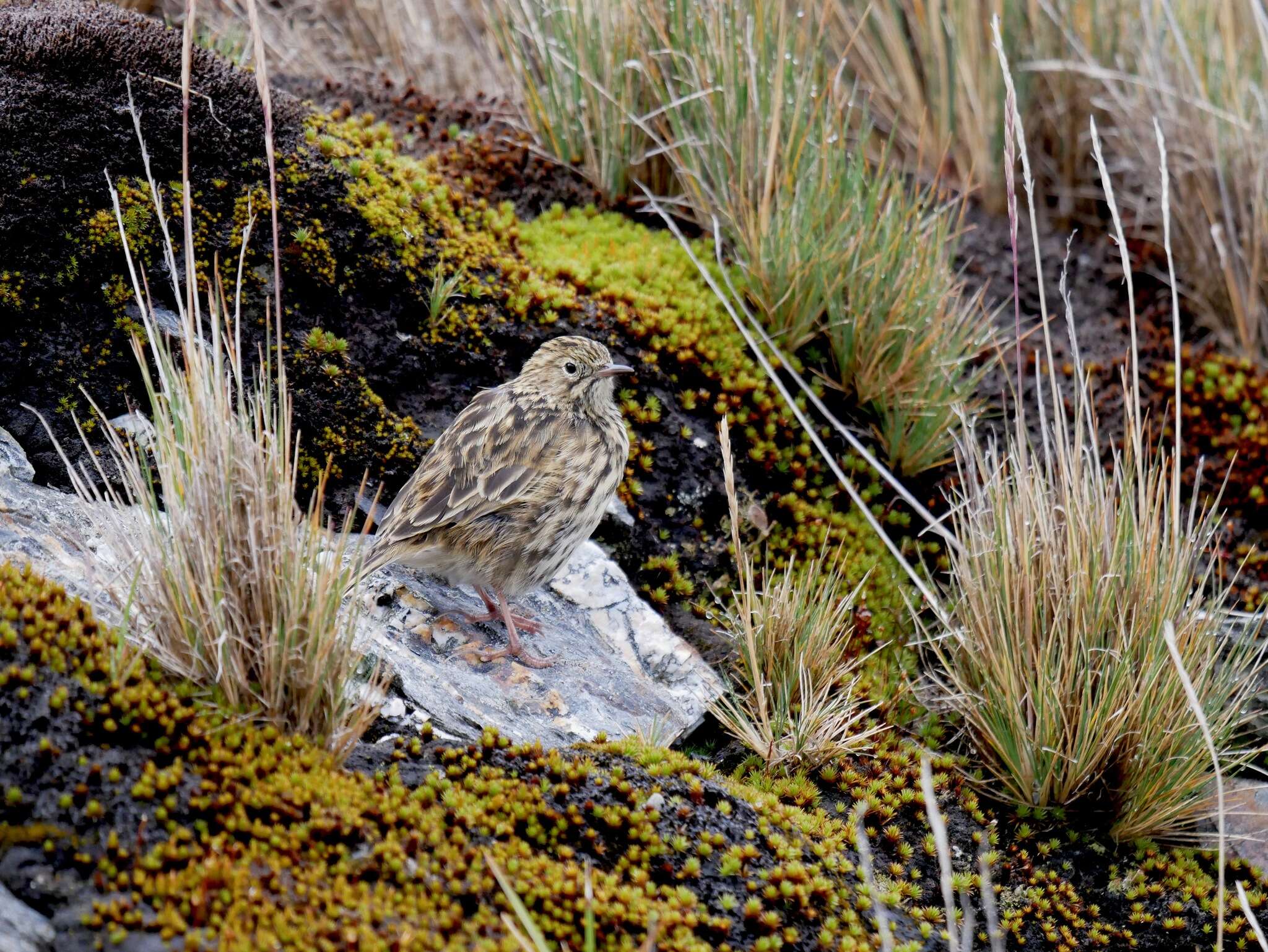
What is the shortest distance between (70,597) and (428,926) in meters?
1.75

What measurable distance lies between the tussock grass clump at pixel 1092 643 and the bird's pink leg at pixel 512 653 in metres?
1.78

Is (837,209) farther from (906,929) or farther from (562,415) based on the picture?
(906,929)

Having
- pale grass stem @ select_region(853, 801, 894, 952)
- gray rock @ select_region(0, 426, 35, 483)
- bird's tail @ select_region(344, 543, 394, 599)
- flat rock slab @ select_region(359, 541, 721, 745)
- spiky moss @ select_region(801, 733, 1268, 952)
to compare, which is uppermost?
gray rock @ select_region(0, 426, 35, 483)

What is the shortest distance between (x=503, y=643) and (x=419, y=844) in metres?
1.57

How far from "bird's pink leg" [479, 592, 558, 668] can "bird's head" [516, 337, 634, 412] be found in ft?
3.35

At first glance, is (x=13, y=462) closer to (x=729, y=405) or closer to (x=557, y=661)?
(x=557, y=661)

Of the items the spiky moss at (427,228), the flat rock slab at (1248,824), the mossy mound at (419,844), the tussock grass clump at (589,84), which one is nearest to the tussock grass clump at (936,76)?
the tussock grass clump at (589,84)

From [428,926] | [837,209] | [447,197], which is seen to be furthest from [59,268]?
[837,209]

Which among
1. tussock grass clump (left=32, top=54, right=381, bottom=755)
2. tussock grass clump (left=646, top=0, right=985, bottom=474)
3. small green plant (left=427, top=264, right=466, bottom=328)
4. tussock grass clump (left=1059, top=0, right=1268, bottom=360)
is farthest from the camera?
tussock grass clump (left=1059, top=0, right=1268, bottom=360)

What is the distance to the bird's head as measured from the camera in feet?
18.4

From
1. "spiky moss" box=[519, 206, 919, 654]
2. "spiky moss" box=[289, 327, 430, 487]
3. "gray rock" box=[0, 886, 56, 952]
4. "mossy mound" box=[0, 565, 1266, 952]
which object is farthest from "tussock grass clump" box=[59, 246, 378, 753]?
"spiky moss" box=[519, 206, 919, 654]

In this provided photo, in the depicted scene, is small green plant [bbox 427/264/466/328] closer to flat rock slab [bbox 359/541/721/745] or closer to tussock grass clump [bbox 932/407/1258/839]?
flat rock slab [bbox 359/541/721/745]

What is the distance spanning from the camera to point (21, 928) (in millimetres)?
3225

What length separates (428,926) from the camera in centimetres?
356
